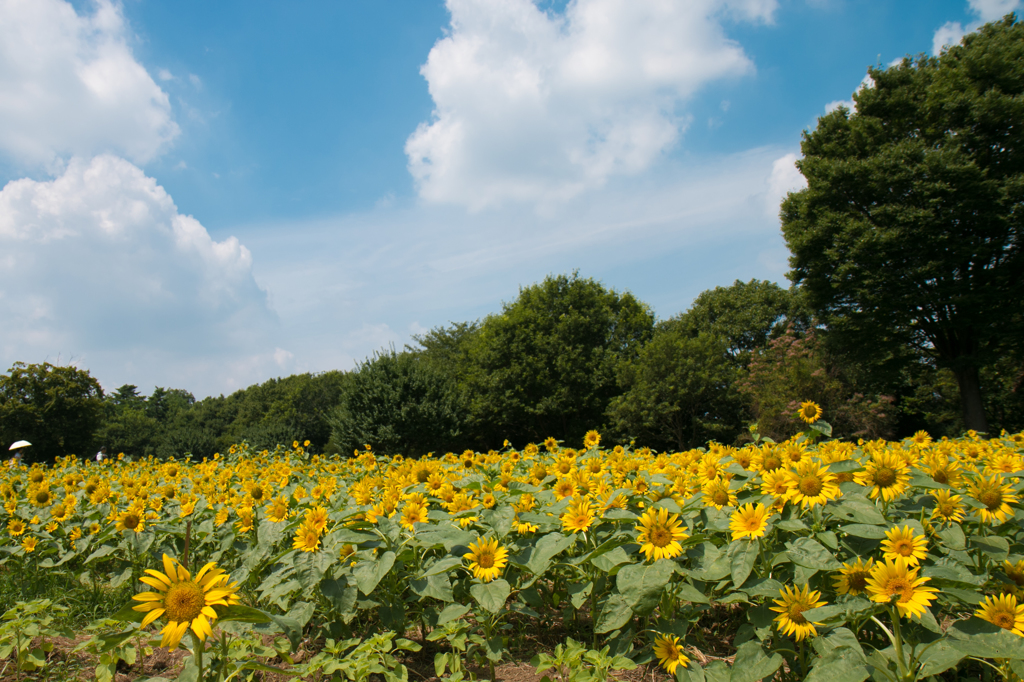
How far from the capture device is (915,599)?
168 cm

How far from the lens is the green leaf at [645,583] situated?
1902 millimetres

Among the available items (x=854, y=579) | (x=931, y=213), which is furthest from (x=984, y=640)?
(x=931, y=213)

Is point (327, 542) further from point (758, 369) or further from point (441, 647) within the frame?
point (758, 369)

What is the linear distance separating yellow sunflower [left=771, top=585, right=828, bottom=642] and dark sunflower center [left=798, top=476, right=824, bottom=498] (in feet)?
1.15

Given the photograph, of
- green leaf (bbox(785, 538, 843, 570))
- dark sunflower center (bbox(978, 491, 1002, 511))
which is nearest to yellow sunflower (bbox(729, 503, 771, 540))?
green leaf (bbox(785, 538, 843, 570))

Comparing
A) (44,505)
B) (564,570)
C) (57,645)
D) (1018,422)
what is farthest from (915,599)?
(1018,422)

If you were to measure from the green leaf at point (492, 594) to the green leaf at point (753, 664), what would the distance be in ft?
2.62

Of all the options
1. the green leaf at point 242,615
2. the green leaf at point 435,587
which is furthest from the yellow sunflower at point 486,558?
the green leaf at point 242,615

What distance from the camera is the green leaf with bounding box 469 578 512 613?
6.41 feet

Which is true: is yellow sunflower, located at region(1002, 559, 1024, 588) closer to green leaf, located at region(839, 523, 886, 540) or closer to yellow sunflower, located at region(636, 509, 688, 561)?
green leaf, located at region(839, 523, 886, 540)

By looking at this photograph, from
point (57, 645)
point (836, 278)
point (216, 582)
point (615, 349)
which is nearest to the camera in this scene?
point (216, 582)

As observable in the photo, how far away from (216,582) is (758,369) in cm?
2481

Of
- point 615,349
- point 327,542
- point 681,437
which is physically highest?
point 615,349

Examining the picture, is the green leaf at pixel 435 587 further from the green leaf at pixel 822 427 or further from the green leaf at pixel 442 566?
the green leaf at pixel 822 427
